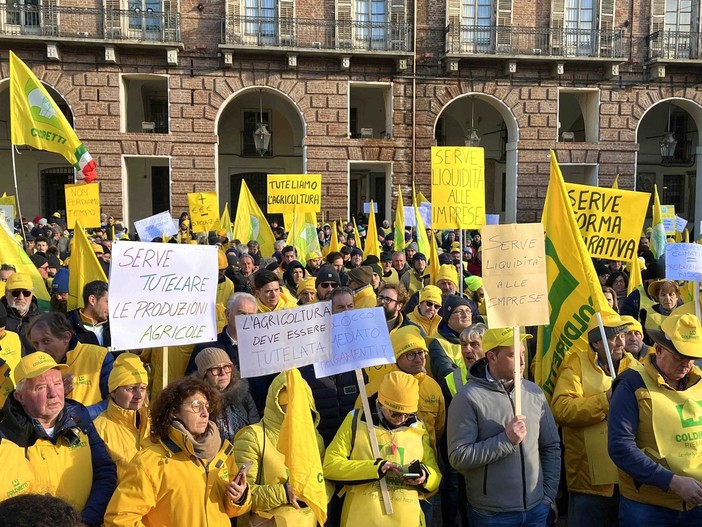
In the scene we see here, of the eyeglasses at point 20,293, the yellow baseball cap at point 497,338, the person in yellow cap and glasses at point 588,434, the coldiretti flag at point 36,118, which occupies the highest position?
the coldiretti flag at point 36,118

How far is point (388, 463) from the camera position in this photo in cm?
308

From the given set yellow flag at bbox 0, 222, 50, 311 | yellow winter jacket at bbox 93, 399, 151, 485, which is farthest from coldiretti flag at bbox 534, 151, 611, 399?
yellow flag at bbox 0, 222, 50, 311

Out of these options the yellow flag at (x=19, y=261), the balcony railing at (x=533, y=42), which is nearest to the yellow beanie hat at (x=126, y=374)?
the yellow flag at (x=19, y=261)

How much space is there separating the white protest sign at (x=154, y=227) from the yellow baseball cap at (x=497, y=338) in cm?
872

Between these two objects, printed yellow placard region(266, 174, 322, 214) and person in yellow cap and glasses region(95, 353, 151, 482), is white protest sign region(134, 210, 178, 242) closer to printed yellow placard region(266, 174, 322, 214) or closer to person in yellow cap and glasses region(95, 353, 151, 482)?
printed yellow placard region(266, 174, 322, 214)

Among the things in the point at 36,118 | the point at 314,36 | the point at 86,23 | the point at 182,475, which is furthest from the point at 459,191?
the point at 86,23

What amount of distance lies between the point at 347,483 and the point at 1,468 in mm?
1544

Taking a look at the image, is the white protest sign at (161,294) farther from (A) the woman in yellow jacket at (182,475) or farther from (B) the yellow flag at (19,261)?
(B) the yellow flag at (19,261)

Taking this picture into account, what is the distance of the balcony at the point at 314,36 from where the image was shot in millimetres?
20375

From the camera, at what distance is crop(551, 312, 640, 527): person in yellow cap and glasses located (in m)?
3.68

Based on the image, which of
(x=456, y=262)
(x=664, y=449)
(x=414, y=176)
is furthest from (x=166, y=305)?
(x=414, y=176)

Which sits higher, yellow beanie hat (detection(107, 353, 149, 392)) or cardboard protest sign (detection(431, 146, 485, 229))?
cardboard protest sign (detection(431, 146, 485, 229))

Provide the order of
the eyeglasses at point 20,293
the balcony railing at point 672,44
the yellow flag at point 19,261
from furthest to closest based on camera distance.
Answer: the balcony railing at point 672,44, the yellow flag at point 19,261, the eyeglasses at point 20,293

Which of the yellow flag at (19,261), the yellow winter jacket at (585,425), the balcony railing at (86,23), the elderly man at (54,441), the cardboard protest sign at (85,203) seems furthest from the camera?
the balcony railing at (86,23)
